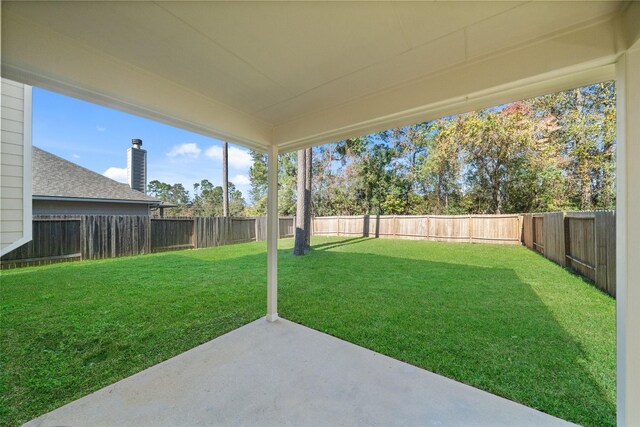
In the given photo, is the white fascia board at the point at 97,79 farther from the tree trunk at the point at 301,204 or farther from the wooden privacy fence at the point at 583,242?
the tree trunk at the point at 301,204

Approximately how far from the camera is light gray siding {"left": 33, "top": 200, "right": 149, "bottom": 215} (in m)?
5.73

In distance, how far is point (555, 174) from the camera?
7.12 meters

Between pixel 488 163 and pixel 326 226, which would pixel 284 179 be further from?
pixel 488 163

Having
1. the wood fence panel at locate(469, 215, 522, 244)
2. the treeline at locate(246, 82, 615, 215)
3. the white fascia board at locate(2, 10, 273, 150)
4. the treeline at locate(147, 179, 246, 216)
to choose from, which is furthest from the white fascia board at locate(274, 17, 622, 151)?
the treeline at locate(147, 179, 246, 216)

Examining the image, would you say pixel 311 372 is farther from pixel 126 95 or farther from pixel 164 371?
pixel 126 95

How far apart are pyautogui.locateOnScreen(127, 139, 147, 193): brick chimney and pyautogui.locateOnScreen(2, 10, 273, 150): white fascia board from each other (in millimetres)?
9990

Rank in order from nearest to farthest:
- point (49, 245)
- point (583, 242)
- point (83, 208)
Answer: point (583, 242) → point (49, 245) → point (83, 208)

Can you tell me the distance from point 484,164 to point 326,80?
9.32m

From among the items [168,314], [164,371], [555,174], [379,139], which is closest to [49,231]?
[168,314]

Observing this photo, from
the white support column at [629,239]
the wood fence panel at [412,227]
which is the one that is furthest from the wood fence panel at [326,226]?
the white support column at [629,239]

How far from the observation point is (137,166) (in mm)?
9930

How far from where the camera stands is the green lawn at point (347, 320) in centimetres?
172

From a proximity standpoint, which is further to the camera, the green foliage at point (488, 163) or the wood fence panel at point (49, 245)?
the green foliage at point (488, 163)

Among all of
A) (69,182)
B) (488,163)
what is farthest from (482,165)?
(69,182)
